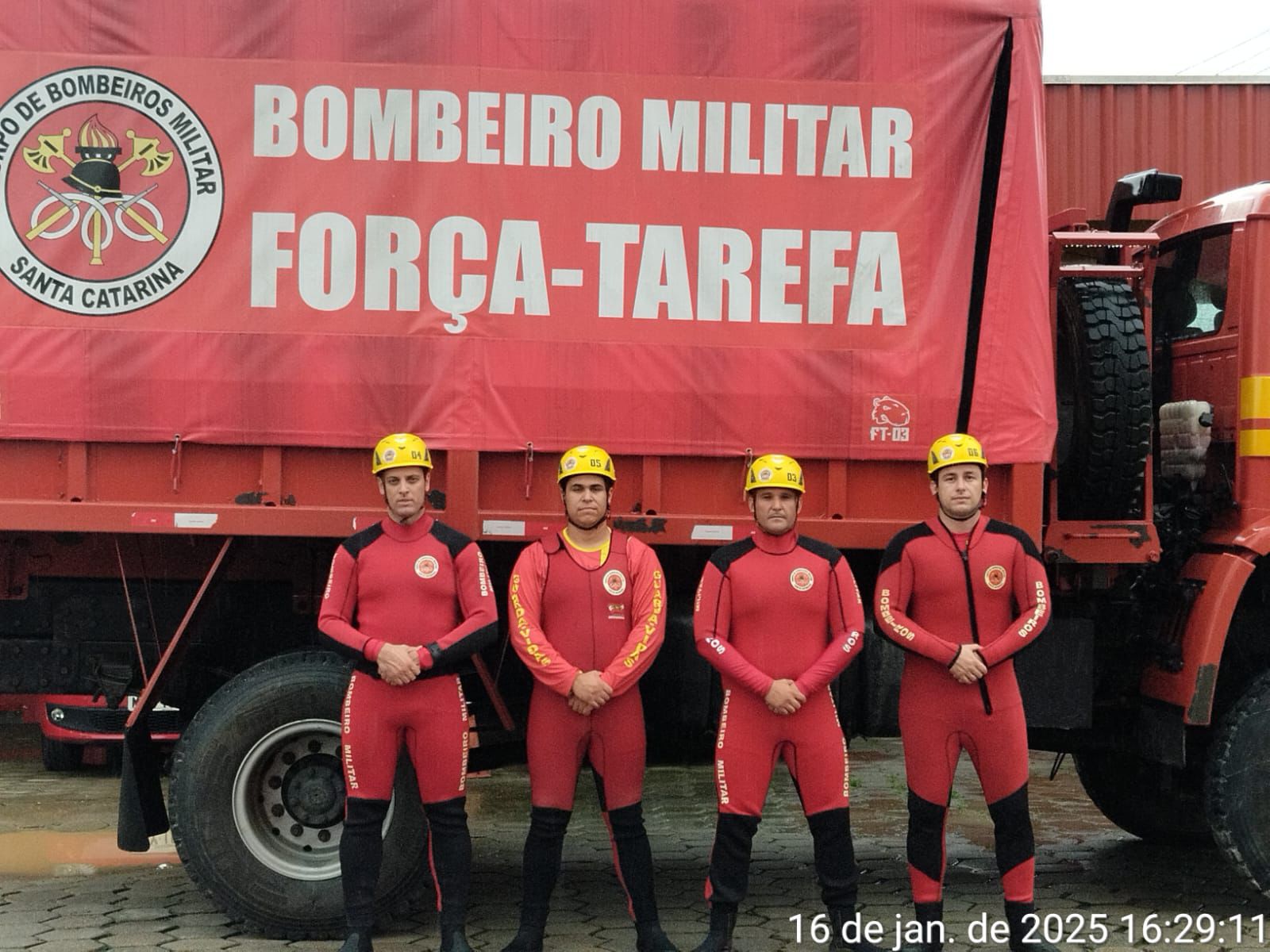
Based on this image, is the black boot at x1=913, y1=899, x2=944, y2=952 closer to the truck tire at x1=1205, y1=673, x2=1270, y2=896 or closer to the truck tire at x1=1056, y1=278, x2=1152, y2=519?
the truck tire at x1=1205, y1=673, x2=1270, y2=896

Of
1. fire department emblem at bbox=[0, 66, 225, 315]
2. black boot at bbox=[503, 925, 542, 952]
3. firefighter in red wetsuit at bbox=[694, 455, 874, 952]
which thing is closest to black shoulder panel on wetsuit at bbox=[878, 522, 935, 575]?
firefighter in red wetsuit at bbox=[694, 455, 874, 952]

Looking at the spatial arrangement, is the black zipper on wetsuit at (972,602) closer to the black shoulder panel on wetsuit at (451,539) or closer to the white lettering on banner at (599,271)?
the white lettering on banner at (599,271)

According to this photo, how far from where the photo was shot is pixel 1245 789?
5.29 m

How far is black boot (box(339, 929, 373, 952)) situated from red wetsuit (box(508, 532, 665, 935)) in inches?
22.3

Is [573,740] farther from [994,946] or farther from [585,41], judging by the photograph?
[585,41]

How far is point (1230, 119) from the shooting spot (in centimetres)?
884

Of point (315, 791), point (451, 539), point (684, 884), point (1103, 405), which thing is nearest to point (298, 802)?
point (315, 791)

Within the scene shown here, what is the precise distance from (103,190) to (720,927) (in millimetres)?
3640

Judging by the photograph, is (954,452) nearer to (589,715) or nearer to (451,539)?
(589,715)

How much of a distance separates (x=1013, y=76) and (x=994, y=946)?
3.41 metres

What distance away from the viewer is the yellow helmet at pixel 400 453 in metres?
4.76

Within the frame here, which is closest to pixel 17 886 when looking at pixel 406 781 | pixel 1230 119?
pixel 406 781

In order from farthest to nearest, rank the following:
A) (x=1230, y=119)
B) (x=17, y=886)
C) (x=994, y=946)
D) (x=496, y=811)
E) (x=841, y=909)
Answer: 1. (x=1230, y=119)
2. (x=496, y=811)
3. (x=17, y=886)
4. (x=994, y=946)
5. (x=841, y=909)

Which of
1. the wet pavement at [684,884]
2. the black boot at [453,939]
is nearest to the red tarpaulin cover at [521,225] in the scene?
the black boot at [453,939]
